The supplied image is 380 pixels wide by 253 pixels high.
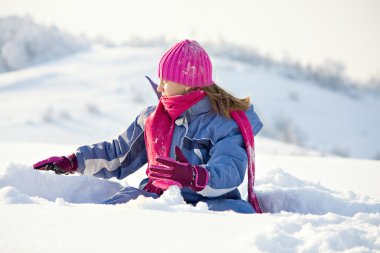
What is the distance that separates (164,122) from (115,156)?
18.3 inches

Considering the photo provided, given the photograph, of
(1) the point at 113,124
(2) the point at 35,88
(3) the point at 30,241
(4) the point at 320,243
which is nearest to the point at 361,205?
(4) the point at 320,243

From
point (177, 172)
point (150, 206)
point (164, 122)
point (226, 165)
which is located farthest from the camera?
point (164, 122)

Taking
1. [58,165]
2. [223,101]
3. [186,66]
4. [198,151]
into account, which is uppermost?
[186,66]

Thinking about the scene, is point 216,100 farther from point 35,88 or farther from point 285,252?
point 35,88

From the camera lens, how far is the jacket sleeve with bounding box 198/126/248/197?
2.56 m

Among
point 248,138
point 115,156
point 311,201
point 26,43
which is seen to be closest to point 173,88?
point 248,138

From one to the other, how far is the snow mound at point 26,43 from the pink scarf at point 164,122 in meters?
21.4

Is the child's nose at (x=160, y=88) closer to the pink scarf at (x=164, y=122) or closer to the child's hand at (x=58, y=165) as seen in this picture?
the pink scarf at (x=164, y=122)

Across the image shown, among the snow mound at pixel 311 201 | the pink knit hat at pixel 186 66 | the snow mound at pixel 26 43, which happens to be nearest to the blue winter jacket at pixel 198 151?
the pink knit hat at pixel 186 66

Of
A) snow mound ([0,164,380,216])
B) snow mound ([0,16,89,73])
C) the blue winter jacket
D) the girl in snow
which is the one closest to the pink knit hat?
the girl in snow

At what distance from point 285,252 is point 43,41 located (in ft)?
80.8

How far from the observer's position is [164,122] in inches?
115

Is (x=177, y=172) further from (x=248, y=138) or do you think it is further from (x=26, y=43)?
(x=26, y=43)

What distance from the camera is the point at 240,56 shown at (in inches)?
1148
